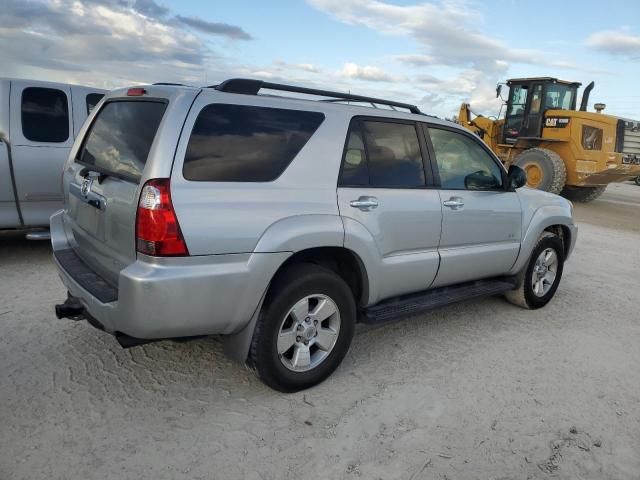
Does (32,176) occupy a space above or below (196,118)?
below

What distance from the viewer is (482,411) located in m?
3.14

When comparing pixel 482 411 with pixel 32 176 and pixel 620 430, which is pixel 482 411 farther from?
pixel 32 176

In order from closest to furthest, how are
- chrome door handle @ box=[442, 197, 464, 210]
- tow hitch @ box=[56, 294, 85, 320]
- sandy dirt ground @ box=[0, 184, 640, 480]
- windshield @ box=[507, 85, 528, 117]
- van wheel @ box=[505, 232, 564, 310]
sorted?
sandy dirt ground @ box=[0, 184, 640, 480] < tow hitch @ box=[56, 294, 85, 320] < chrome door handle @ box=[442, 197, 464, 210] < van wheel @ box=[505, 232, 564, 310] < windshield @ box=[507, 85, 528, 117]

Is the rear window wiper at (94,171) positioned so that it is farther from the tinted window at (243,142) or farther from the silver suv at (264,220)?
the tinted window at (243,142)

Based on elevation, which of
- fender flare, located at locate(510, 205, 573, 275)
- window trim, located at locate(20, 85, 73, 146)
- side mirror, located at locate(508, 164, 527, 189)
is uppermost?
window trim, located at locate(20, 85, 73, 146)

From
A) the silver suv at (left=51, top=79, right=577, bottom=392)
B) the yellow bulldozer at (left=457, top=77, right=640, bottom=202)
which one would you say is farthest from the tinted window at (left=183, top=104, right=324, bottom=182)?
the yellow bulldozer at (left=457, top=77, right=640, bottom=202)

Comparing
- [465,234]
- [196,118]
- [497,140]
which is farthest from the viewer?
[497,140]

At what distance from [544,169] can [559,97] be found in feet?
7.80

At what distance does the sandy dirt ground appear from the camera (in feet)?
8.45

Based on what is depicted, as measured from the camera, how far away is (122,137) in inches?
124

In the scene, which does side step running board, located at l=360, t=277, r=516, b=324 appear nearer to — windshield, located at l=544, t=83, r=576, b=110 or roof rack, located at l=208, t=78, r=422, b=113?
roof rack, located at l=208, t=78, r=422, b=113

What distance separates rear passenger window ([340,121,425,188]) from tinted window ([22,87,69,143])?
3810 mm

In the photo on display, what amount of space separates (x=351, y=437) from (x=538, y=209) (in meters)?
3.06

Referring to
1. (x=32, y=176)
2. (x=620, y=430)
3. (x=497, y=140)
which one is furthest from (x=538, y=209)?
(x=497, y=140)
